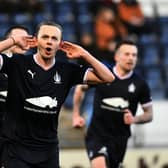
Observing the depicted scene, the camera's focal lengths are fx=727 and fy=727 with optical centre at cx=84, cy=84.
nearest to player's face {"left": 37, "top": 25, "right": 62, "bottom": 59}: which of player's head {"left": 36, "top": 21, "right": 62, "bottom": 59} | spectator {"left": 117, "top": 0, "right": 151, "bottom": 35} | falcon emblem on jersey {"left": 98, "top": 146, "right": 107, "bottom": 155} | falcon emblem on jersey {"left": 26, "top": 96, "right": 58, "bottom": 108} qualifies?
player's head {"left": 36, "top": 21, "right": 62, "bottom": 59}

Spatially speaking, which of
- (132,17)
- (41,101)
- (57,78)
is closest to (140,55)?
(132,17)

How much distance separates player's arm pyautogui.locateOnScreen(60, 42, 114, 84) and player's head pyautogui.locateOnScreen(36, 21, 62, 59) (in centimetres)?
13

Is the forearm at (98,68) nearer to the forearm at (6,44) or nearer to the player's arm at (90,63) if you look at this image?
the player's arm at (90,63)

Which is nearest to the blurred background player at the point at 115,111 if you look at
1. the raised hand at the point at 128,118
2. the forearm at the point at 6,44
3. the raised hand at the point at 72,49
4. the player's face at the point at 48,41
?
the raised hand at the point at 128,118

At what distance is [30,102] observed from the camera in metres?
6.91

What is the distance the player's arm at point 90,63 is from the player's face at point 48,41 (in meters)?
0.13

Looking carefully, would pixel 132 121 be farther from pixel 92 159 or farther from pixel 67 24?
→ pixel 67 24

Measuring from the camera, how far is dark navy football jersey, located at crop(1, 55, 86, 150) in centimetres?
691

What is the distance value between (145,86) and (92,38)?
537 centimetres

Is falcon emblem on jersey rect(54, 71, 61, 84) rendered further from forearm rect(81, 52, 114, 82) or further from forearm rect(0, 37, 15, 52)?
forearm rect(0, 37, 15, 52)

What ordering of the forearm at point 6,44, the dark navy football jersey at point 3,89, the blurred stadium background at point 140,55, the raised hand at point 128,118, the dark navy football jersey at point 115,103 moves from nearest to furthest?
the forearm at point 6,44, the dark navy football jersey at point 3,89, the raised hand at point 128,118, the dark navy football jersey at point 115,103, the blurred stadium background at point 140,55

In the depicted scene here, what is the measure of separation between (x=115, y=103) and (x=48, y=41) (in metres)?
2.67

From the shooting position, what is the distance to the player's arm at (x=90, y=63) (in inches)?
274

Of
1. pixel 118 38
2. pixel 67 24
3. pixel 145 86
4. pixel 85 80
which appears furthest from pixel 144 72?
pixel 85 80
